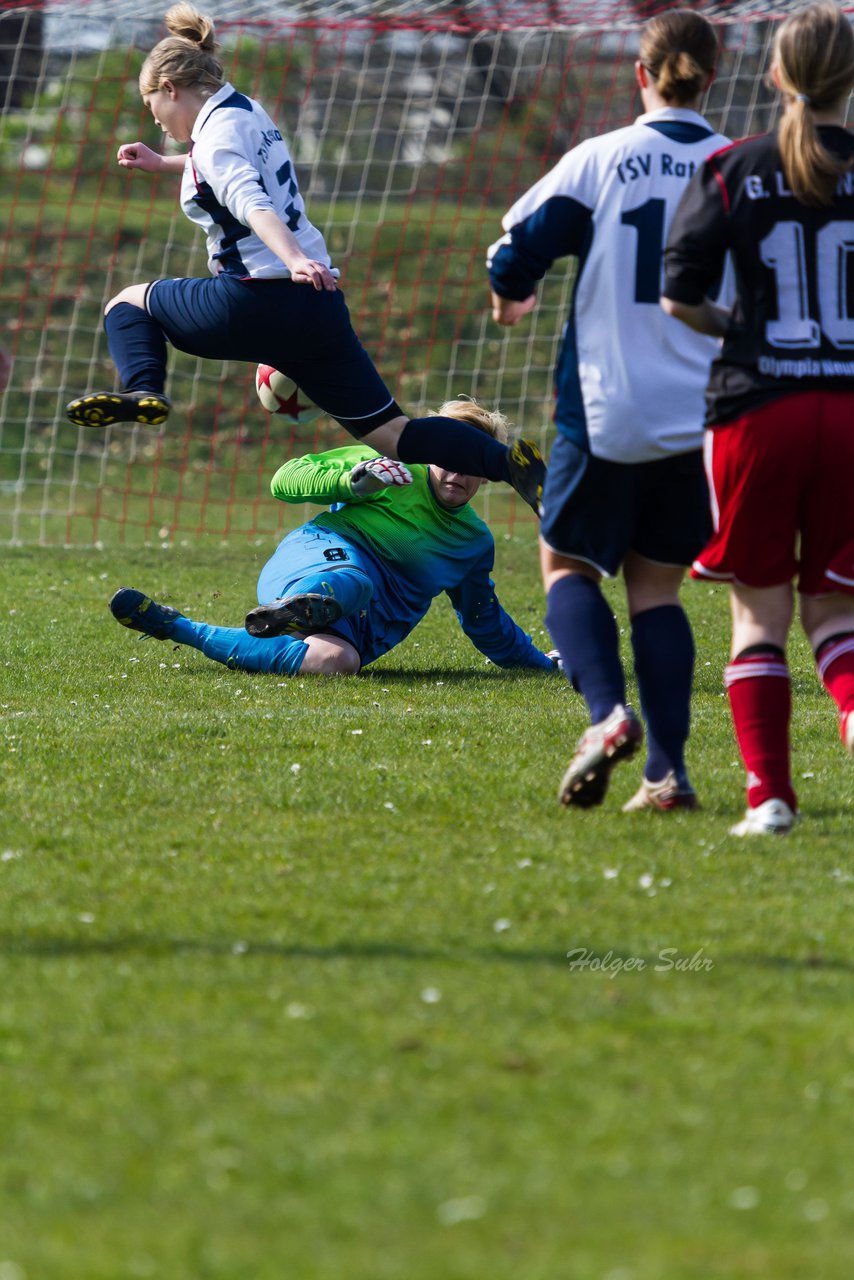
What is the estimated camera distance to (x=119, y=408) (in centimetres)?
600

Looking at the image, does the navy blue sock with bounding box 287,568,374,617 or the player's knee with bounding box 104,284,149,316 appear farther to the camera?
the navy blue sock with bounding box 287,568,374,617

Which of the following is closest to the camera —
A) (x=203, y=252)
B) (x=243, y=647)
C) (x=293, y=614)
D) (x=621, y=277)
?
(x=621, y=277)

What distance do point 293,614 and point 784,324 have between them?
2970 millimetres

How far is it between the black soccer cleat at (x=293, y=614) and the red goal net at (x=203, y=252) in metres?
6.50

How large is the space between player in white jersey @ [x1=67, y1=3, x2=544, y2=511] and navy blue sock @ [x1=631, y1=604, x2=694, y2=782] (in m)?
1.76

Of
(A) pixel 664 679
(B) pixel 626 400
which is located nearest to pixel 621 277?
(B) pixel 626 400

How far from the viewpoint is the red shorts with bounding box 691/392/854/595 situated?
3.95m

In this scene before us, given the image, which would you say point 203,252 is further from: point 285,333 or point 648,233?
point 648,233

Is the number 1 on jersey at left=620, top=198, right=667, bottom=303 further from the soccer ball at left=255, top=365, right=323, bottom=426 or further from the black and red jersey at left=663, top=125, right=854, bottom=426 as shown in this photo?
the soccer ball at left=255, top=365, right=323, bottom=426

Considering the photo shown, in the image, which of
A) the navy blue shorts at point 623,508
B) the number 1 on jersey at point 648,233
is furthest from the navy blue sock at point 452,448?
the number 1 on jersey at point 648,233

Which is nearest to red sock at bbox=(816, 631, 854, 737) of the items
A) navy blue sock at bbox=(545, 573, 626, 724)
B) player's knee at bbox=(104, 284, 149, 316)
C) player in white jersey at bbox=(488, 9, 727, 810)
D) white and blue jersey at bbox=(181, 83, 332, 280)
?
player in white jersey at bbox=(488, 9, 727, 810)

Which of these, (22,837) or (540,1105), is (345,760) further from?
(540,1105)

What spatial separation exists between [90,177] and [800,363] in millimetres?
22070

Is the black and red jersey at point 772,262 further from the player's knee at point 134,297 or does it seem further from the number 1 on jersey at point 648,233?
the player's knee at point 134,297
